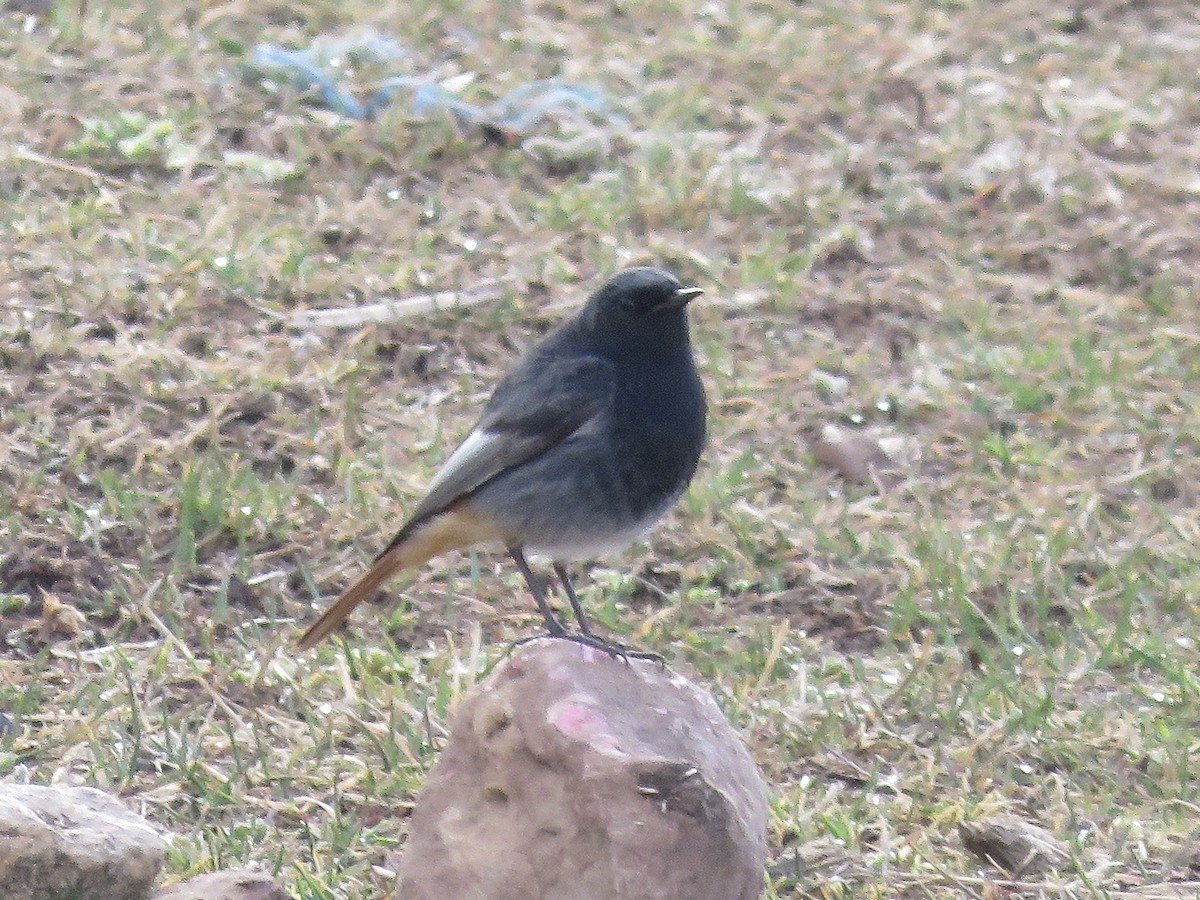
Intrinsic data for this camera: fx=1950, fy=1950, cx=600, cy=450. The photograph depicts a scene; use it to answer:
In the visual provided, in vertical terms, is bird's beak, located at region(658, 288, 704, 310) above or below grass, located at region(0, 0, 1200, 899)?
above

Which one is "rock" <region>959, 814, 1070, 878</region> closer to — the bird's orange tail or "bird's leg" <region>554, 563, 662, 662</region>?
"bird's leg" <region>554, 563, 662, 662</region>

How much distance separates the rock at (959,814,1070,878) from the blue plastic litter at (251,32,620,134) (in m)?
3.95

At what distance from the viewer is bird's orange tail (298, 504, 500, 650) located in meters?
4.44

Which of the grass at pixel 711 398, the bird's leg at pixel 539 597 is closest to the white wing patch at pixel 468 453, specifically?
the bird's leg at pixel 539 597

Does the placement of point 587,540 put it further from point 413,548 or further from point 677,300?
point 677,300

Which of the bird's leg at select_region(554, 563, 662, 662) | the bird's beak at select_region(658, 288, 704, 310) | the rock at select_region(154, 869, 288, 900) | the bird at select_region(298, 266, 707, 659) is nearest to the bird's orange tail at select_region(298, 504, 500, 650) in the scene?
the bird at select_region(298, 266, 707, 659)

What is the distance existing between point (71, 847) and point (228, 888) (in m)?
0.29

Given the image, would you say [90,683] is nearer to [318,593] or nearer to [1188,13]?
[318,593]

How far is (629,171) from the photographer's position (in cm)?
715

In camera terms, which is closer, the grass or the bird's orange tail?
the grass

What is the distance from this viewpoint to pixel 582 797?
3359 millimetres

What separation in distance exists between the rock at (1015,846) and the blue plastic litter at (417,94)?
3953 millimetres

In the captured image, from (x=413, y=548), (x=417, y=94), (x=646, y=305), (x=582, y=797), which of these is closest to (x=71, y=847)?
(x=582, y=797)

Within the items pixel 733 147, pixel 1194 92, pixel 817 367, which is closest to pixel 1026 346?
pixel 817 367
